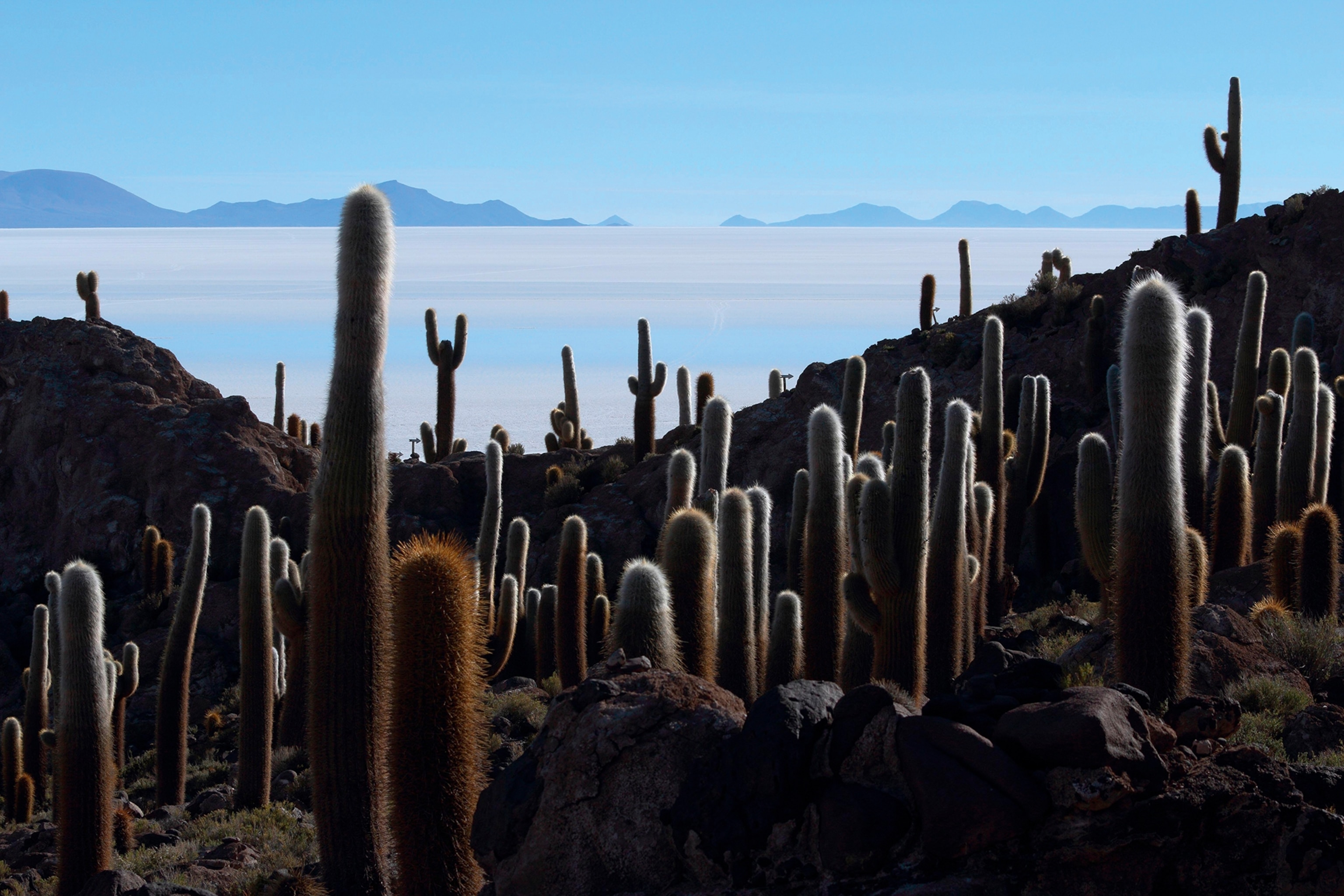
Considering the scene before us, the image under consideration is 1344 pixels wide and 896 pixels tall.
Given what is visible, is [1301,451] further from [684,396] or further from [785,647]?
[684,396]

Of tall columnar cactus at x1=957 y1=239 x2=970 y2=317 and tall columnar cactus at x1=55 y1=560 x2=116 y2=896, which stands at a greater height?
tall columnar cactus at x1=957 y1=239 x2=970 y2=317

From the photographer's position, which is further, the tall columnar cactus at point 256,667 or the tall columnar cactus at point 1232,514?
the tall columnar cactus at point 1232,514

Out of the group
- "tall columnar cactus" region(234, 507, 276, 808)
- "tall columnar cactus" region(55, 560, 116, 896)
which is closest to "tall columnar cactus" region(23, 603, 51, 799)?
"tall columnar cactus" region(234, 507, 276, 808)

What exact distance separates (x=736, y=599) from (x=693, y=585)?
838 mm

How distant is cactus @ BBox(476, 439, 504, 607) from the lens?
16641 millimetres

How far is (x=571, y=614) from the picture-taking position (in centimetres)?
1216

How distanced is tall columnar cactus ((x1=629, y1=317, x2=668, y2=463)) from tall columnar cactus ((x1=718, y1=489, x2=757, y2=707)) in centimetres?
1267

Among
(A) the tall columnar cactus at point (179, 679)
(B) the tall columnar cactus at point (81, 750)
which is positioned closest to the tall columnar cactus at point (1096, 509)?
(B) the tall columnar cactus at point (81, 750)

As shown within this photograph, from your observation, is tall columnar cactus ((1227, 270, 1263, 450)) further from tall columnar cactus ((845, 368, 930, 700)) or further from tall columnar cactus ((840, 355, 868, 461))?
tall columnar cactus ((845, 368, 930, 700))

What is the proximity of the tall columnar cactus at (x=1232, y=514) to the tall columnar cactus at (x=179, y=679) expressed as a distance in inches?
404

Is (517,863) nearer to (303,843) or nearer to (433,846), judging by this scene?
(433,846)

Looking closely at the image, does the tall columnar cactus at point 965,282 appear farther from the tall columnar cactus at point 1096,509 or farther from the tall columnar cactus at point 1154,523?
the tall columnar cactus at point 1154,523

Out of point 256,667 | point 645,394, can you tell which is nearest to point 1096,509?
point 256,667

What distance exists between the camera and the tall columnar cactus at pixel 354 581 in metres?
6.35
